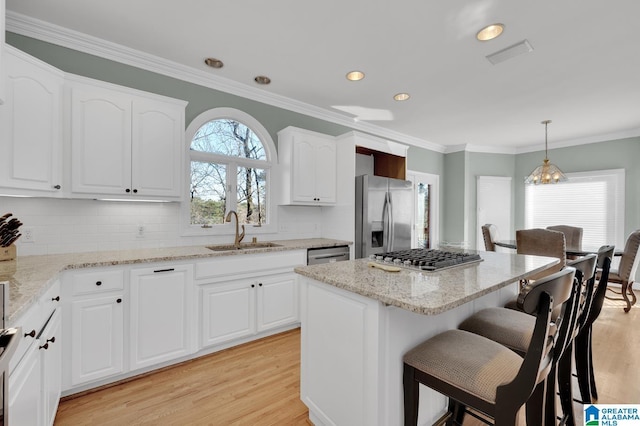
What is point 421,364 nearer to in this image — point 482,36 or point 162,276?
point 162,276

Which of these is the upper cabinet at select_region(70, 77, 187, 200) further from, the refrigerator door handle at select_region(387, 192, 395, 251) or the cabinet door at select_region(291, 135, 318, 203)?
the refrigerator door handle at select_region(387, 192, 395, 251)

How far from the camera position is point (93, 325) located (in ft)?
6.52

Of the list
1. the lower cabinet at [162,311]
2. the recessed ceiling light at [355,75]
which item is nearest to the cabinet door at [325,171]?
the recessed ceiling light at [355,75]

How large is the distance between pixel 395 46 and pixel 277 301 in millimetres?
2572

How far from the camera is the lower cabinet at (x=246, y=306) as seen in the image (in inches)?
98.8

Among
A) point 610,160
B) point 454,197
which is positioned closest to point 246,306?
point 454,197

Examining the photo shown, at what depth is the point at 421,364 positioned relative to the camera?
1256 mm

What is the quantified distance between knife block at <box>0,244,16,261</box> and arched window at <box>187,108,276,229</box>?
1.26 meters

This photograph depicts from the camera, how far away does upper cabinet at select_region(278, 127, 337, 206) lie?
3406mm

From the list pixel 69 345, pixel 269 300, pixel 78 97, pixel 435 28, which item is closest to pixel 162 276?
pixel 69 345

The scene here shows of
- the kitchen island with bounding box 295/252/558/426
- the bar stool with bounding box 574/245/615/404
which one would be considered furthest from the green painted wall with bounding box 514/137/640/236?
the kitchen island with bounding box 295/252/558/426

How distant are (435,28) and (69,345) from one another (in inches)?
134

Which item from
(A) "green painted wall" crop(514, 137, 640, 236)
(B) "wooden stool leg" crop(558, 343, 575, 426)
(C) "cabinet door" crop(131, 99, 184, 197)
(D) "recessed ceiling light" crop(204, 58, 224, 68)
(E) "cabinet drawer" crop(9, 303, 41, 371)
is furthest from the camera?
(A) "green painted wall" crop(514, 137, 640, 236)

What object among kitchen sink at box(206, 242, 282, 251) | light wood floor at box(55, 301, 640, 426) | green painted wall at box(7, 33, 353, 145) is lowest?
light wood floor at box(55, 301, 640, 426)
